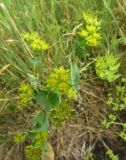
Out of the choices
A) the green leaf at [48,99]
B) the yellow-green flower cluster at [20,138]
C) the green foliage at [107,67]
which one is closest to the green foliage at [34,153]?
the yellow-green flower cluster at [20,138]

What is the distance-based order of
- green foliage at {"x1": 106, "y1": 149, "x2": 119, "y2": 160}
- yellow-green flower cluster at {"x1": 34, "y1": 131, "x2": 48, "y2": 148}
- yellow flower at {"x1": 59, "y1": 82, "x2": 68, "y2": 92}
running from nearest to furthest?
yellow flower at {"x1": 59, "y1": 82, "x2": 68, "y2": 92}, yellow-green flower cluster at {"x1": 34, "y1": 131, "x2": 48, "y2": 148}, green foliage at {"x1": 106, "y1": 149, "x2": 119, "y2": 160}

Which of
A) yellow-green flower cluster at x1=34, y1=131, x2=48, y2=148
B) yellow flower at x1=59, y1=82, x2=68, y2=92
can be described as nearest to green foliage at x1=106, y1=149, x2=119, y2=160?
yellow-green flower cluster at x1=34, y1=131, x2=48, y2=148

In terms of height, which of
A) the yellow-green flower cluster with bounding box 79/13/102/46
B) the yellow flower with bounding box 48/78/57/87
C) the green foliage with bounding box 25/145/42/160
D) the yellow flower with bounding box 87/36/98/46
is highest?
the yellow-green flower cluster with bounding box 79/13/102/46

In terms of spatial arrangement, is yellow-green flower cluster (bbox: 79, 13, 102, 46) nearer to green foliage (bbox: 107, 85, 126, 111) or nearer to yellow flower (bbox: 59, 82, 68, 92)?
yellow flower (bbox: 59, 82, 68, 92)

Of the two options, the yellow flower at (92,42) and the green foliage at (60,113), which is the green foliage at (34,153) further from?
the yellow flower at (92,42)

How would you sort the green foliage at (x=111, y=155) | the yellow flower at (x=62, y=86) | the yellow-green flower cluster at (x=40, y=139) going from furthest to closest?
the green foliage at (x=111, y=155) → the yellow-green flower cluster at (x=40, y=139) → the yellow flower at (x=62, y=86)

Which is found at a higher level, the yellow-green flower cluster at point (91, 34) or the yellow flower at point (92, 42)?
the yellow-green flower cluster at point (91, 34)
